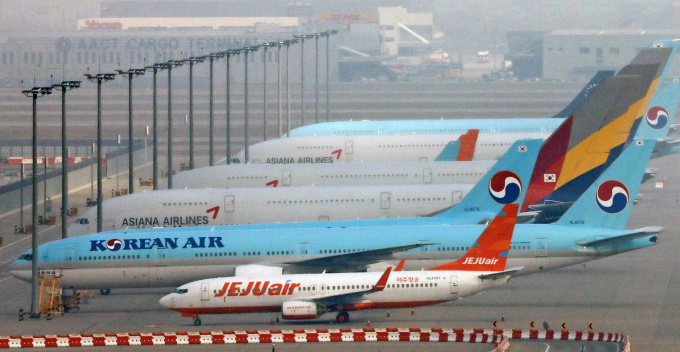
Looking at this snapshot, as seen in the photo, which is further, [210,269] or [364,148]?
[364,148]

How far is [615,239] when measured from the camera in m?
45.7

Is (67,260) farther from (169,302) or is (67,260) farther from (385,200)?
(385,200)

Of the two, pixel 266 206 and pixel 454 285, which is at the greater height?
pixel 266 206

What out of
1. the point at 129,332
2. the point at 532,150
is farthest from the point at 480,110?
the point at 129,332

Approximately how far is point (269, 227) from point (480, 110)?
449ft

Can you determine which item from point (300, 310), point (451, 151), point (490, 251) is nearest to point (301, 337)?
point (300, 310)

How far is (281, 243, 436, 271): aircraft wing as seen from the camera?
45.7 meters

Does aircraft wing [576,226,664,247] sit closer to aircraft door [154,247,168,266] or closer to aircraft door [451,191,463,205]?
aircraft door [451,191,463,205]

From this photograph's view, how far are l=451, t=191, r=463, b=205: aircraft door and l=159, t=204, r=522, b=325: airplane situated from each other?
1503 centimetres

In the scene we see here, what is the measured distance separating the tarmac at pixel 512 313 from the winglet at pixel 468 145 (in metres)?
23.7

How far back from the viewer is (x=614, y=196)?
4812 centimetres

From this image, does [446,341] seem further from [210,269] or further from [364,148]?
[364,148]

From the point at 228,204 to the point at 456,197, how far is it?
12.3 meters

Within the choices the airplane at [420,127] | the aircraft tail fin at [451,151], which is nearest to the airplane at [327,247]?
the aircraft tail fin at [451,151]
